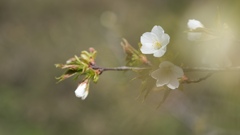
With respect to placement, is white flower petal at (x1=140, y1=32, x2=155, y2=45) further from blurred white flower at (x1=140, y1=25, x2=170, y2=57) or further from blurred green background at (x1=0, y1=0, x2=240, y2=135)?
blurred green background at (x1=0, y1=0, x2=240, y2=135)

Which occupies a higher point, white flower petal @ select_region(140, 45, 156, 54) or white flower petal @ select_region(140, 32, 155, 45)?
white flower petal @ select_region(140, 32, 155, 45)

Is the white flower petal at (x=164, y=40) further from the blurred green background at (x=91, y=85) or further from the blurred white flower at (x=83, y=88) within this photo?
the blurred green background at (x=91, y=85)

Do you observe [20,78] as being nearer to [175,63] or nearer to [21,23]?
[21,23]

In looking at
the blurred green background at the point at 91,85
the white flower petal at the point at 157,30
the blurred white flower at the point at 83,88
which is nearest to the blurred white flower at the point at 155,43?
the white flower petal at the point at 157,30

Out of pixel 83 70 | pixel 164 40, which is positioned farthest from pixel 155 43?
pixel 83 70

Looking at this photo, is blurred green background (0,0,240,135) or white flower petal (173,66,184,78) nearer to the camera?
white flower petal (173,66,184,78)


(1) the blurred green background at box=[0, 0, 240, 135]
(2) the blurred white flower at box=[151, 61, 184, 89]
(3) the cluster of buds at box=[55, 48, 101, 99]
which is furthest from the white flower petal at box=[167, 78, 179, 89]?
(1) the blurred green background at box=[0, 0, 240, 135]
